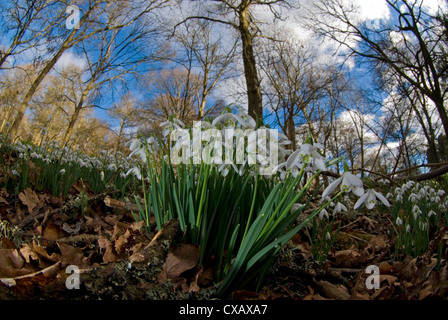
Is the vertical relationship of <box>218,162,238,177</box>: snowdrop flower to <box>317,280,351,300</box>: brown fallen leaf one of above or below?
above

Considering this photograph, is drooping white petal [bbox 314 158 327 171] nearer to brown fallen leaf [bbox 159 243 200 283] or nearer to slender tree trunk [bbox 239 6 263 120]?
brown fallen leaf [bbox 159 243 200 283]

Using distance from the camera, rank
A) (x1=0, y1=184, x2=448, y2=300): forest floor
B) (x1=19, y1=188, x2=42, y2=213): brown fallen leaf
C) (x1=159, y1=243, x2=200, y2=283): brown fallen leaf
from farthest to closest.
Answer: (x1=19, y1=188, x2=42, y2=213): brown fallen leaf < (x1=159, y1=243, x2=200, y2=283): brown fallen leaf < (x1=0, y1=184, x2=448, y2=300): forest floor

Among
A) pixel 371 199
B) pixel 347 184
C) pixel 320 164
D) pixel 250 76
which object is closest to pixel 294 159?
pixel 320 164

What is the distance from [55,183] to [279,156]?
7.63ft

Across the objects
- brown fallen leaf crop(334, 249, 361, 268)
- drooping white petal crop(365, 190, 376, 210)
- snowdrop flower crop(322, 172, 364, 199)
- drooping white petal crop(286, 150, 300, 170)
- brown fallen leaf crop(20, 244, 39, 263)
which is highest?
drooping white petal crop(286, 150, 300, 170)

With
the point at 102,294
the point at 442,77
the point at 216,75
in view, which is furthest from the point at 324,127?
the point at 102,294

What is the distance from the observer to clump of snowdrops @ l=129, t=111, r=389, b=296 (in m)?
1.05

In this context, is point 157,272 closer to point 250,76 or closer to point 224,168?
point 224,168

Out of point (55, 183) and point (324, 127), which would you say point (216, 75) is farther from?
point (55, 183)

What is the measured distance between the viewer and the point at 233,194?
1.26 m

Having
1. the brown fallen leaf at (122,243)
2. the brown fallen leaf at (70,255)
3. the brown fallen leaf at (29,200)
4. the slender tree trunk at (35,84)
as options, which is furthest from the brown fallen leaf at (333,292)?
the slender tree trunk at (35,84)

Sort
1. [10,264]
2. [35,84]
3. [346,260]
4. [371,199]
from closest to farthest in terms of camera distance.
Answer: [10,264] → [371,199] → [346,260] → [35,84]

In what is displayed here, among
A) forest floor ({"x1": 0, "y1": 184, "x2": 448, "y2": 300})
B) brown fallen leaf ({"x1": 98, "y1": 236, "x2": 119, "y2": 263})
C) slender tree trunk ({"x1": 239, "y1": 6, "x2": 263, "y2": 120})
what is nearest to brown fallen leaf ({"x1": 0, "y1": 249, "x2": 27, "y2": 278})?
forest floor ({"x1": 0, "y1": 184, "x2": 448, "y2": 300})

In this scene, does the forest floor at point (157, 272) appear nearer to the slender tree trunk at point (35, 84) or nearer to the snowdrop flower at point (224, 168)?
the snowdrop flower at point (224, 168)
